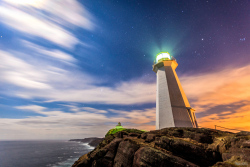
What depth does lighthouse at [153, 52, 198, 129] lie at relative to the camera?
16.8 m

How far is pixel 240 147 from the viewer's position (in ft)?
22.7

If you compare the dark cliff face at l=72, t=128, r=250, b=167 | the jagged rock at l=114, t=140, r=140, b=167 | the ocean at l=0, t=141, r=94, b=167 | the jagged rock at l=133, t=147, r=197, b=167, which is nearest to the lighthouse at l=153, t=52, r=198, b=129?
the dark cliff face at l=72, t=128, r=250, b=167

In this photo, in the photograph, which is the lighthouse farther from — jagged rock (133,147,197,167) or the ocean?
the ocean

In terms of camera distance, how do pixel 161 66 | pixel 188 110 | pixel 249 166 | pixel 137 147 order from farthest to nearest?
pixel 161 66, pixel 188 110, pixel 137 147, pixel 249 166

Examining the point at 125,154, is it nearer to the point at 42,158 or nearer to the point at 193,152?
the point at 193,152

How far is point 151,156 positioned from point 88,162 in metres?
6.02

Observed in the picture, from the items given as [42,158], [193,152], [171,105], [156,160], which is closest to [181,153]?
[193,152]

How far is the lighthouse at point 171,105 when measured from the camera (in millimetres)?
16781

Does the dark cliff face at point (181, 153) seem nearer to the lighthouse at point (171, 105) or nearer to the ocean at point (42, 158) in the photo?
the lighthouse at point (171, 105)

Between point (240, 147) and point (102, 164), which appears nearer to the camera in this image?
point (240, 147)

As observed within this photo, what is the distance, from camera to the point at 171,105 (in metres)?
17.4

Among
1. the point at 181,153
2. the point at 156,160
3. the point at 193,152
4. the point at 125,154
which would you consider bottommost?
the point at 125,154

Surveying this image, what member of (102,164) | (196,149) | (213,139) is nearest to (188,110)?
(213,139)

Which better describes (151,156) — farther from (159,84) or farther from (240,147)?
(159,84)
